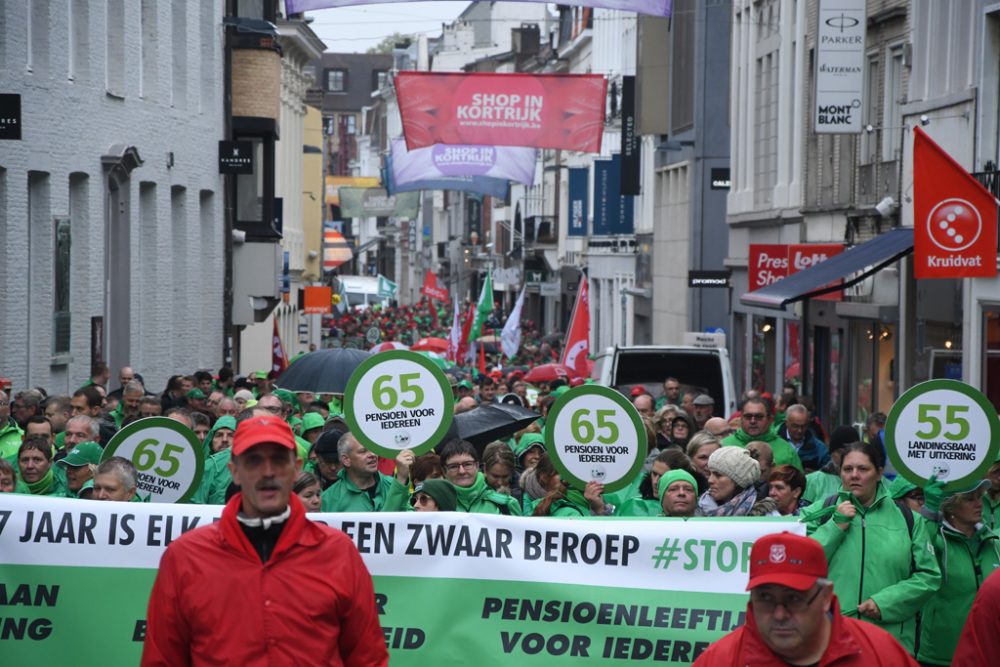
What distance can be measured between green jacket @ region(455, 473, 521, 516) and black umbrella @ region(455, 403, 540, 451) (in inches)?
177

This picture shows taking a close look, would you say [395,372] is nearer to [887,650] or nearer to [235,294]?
[887,650]

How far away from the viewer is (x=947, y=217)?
57.5 ft

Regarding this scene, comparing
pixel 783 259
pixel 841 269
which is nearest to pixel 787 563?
pixel 841 269

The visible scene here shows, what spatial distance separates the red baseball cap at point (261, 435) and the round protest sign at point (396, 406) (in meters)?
4.07

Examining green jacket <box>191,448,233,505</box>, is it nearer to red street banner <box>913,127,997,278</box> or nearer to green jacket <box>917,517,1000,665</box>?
green jacket <box>917,517,1000,665</box>

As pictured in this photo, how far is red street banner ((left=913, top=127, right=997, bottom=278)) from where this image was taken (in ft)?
57.0

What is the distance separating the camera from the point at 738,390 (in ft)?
120

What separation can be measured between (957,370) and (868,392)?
436 cm

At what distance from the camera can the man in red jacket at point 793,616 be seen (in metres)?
4.75

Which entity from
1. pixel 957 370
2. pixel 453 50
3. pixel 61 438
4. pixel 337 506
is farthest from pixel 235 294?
pixel 453 50

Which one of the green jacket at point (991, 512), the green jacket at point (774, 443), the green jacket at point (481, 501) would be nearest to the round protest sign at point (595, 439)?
the green jacket at point (481, 501)

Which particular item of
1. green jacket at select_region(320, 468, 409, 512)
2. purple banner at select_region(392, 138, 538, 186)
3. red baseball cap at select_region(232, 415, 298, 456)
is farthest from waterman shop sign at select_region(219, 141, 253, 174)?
red baseball cap at select_region(232, 415, 298, 456)

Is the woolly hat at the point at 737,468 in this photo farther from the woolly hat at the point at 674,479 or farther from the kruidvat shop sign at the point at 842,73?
the kruidvat shop sign at the point at 842,73

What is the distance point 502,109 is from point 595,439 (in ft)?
60.7
